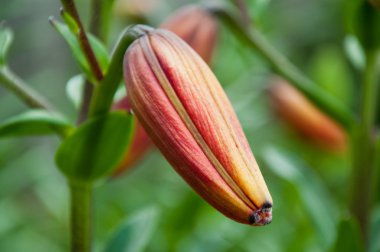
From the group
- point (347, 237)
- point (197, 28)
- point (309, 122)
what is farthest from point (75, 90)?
point (309, 122)

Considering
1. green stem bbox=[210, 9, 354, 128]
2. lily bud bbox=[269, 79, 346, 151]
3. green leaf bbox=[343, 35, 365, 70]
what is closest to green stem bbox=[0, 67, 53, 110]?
green stem bbox=[210, 9, 354, 128]

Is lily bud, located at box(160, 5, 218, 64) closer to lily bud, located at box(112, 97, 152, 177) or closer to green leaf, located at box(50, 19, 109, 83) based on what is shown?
lily bud, located at box(112, 97, 152, 177)

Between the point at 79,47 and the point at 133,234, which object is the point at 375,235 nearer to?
the point at 133,234

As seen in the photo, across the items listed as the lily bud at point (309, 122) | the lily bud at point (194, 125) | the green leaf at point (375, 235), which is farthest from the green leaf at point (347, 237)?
the lily bud at point (309, 122)

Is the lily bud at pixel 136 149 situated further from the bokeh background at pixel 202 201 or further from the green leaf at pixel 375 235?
the green leaf at pixel 375 235

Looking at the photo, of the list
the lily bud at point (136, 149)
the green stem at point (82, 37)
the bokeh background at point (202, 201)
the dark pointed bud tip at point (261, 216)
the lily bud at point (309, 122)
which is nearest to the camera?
the dark pointed bud tip at point (261, 216)

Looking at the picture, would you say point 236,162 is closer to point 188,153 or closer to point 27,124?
point 188,153

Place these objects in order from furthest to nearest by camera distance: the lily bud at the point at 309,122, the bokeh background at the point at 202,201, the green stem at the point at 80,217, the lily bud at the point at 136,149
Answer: the lily bud at the point at 309,122, the bokeh background at the point at 202,201, the lily bud at the point at 136,149, the green stem at the point at 80,217
